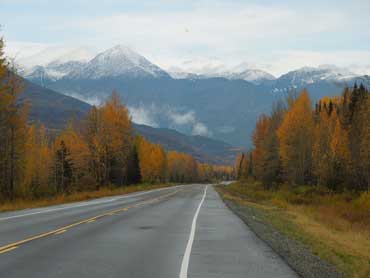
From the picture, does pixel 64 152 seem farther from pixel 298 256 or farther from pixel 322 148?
pixel 298 256

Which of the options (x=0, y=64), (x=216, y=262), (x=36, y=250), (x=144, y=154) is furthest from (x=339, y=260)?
(x=144, y=154)

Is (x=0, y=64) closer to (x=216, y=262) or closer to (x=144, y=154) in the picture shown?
(x=216, y=262)

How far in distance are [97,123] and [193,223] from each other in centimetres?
4458

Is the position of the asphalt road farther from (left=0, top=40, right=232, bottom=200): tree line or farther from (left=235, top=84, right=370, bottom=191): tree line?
(left=235, top=84, right=370, bottom=191): tree line

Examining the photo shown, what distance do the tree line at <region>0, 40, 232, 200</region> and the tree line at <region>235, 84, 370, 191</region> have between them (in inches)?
765

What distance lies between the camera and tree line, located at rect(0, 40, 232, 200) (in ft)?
121

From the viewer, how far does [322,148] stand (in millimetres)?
63719

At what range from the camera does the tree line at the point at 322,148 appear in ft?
185

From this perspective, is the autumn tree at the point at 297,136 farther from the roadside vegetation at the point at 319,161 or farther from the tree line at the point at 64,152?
the tree line at the point at 64,152

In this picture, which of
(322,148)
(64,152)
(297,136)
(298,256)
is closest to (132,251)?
(298,256)

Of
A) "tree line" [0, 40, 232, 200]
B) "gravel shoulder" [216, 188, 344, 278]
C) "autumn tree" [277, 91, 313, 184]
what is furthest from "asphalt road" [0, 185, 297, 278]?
"autumn tree" [277, 91, 313, 184]

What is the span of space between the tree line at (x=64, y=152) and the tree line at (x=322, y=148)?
19.4m

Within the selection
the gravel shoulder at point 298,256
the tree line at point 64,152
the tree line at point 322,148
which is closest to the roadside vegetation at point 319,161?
the tree line at point 322,148

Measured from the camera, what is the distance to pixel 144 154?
10325cm
